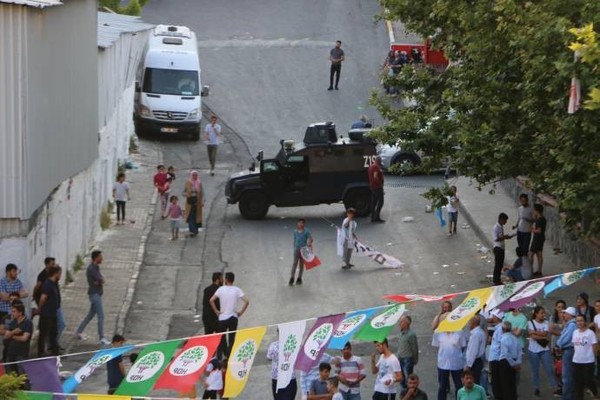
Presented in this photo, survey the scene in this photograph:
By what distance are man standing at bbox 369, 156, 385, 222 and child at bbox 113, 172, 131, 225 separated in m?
5.73

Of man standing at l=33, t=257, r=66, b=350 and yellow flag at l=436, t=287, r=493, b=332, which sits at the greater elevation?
yellow flag at l=436, t=287, r=493, b=332

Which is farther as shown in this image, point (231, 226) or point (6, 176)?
point (231, 226)

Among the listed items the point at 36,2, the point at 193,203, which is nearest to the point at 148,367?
the point at 36,2

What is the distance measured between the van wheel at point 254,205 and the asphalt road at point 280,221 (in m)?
0.29

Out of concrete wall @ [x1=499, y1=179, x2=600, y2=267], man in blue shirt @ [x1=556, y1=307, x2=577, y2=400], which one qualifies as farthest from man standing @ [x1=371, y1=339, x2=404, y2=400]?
concrete wall @ [x1=499, y1=179, x2=600, y2=267]

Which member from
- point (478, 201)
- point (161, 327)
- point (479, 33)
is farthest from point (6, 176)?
point (478, 201)

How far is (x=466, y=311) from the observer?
18.1 metres

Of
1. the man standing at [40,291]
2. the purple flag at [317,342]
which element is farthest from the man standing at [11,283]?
the purple flag at [317,342]

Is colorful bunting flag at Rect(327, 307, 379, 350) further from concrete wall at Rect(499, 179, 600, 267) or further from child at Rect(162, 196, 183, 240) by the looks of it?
child at Rect(162, 196, 183, 240)

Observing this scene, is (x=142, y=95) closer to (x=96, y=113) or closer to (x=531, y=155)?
(x=96, y=113)

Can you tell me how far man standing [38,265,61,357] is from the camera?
21188 millimetres

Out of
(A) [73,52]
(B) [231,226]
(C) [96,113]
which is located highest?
(A) [73,52]

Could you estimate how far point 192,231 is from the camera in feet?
98.8

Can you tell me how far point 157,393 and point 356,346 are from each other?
4038 millimetres
